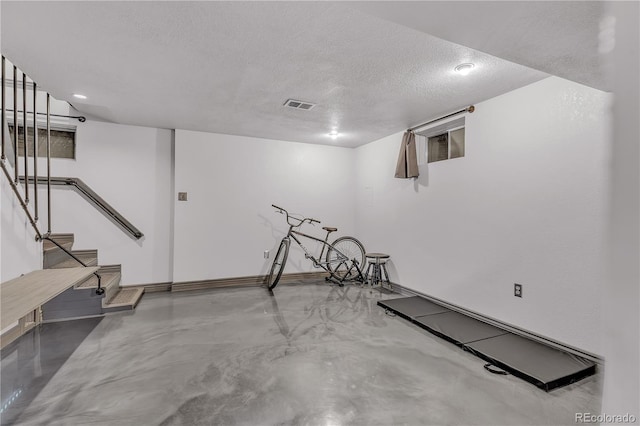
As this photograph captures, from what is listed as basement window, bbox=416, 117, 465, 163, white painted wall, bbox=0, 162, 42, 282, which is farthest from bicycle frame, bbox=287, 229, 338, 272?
white painted wall, bbox=0, 162, 42, 282

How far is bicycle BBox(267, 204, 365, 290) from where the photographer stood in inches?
186

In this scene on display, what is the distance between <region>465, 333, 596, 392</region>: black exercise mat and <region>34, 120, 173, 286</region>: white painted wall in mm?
4119

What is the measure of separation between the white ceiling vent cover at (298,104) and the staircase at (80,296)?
2.71 meters

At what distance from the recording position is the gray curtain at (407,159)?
4.03 metres

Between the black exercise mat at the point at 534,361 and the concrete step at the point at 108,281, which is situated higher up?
the concrete step at the point at 108,281

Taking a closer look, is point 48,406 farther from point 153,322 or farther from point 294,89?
point 294,89

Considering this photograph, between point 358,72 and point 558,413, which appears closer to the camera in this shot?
point 558,413

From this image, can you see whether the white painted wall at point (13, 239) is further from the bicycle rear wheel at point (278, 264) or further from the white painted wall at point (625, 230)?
the white painted wall at point (625, 230)

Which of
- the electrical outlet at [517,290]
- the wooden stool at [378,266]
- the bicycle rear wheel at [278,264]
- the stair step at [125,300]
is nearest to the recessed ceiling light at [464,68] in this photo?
the electrical outlet at [517,290]

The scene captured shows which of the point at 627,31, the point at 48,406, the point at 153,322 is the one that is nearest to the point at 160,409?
the point at 48,406

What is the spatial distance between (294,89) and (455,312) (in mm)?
2987

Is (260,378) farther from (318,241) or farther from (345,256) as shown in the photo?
(318,241)

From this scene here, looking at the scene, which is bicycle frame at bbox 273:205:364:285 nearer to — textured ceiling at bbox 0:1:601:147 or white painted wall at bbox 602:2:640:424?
textured ceiling at bbox 0:1:601:147

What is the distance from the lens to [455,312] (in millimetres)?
3400
